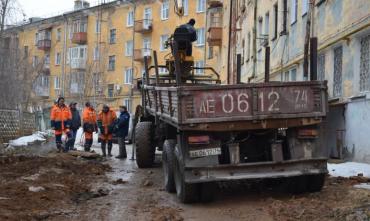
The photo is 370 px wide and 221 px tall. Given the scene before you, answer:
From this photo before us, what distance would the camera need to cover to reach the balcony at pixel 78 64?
5462 centimetres

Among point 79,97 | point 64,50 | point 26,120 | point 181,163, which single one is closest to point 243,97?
point 181,163

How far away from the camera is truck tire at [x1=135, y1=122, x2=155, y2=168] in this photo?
12.8 metres

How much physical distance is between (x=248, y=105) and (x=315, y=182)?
1663 millimetres

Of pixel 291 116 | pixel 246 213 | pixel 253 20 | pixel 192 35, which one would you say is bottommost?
pixel 246 213

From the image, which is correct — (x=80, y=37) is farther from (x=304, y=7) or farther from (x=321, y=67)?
(x=321, y=67)

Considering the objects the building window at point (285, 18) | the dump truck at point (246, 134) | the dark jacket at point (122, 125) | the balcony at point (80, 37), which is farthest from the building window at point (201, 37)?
the dump truck at point (246, 134)

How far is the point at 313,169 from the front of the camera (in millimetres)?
8180

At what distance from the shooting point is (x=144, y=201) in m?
8.70

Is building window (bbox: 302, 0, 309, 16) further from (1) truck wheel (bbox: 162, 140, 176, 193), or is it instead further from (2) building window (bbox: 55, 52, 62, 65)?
(2) building window (bbox: 55, 52, 62, 65)

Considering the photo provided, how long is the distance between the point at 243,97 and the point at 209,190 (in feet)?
4.74

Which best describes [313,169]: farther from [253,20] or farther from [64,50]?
[64,50]

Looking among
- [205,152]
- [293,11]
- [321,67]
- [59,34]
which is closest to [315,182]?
[205,152]

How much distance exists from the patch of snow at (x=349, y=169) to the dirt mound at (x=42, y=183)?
462 centimetres

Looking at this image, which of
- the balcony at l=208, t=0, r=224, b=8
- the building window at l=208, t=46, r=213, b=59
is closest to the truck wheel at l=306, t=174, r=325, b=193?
the balcony at l=208, t=0, r=224, b=8
